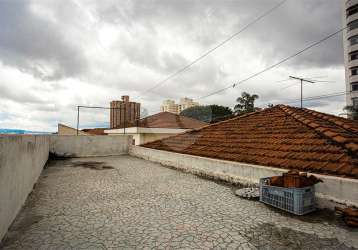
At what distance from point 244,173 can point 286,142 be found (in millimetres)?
1823

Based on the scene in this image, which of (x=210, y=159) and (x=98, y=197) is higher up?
(x=210, y=159)

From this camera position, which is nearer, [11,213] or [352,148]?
[11,213]

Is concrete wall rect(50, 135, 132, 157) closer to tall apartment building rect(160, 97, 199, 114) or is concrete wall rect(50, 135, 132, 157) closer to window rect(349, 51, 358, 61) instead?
tall apartment building rect(160, 97, 199, 114)

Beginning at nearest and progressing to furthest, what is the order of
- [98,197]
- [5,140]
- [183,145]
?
[5,140] < [98,197] < [183,145]

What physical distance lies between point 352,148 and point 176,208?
4443mm

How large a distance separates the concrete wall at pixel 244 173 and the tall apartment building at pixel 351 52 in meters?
47.4

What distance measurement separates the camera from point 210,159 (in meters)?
8.61

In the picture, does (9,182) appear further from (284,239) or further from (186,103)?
(186,103)

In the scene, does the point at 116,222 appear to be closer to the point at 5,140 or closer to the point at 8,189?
the point at 8,189

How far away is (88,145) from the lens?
18000mm

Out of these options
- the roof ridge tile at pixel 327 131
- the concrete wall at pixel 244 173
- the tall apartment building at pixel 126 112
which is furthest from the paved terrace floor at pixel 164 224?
the tall apartment building at pixel 126 112

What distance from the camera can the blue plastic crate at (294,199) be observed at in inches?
173

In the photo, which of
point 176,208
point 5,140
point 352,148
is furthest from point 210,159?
point 5,140

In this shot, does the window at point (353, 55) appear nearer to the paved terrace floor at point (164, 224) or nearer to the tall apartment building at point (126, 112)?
the tall apartment building at point (126, 112)
